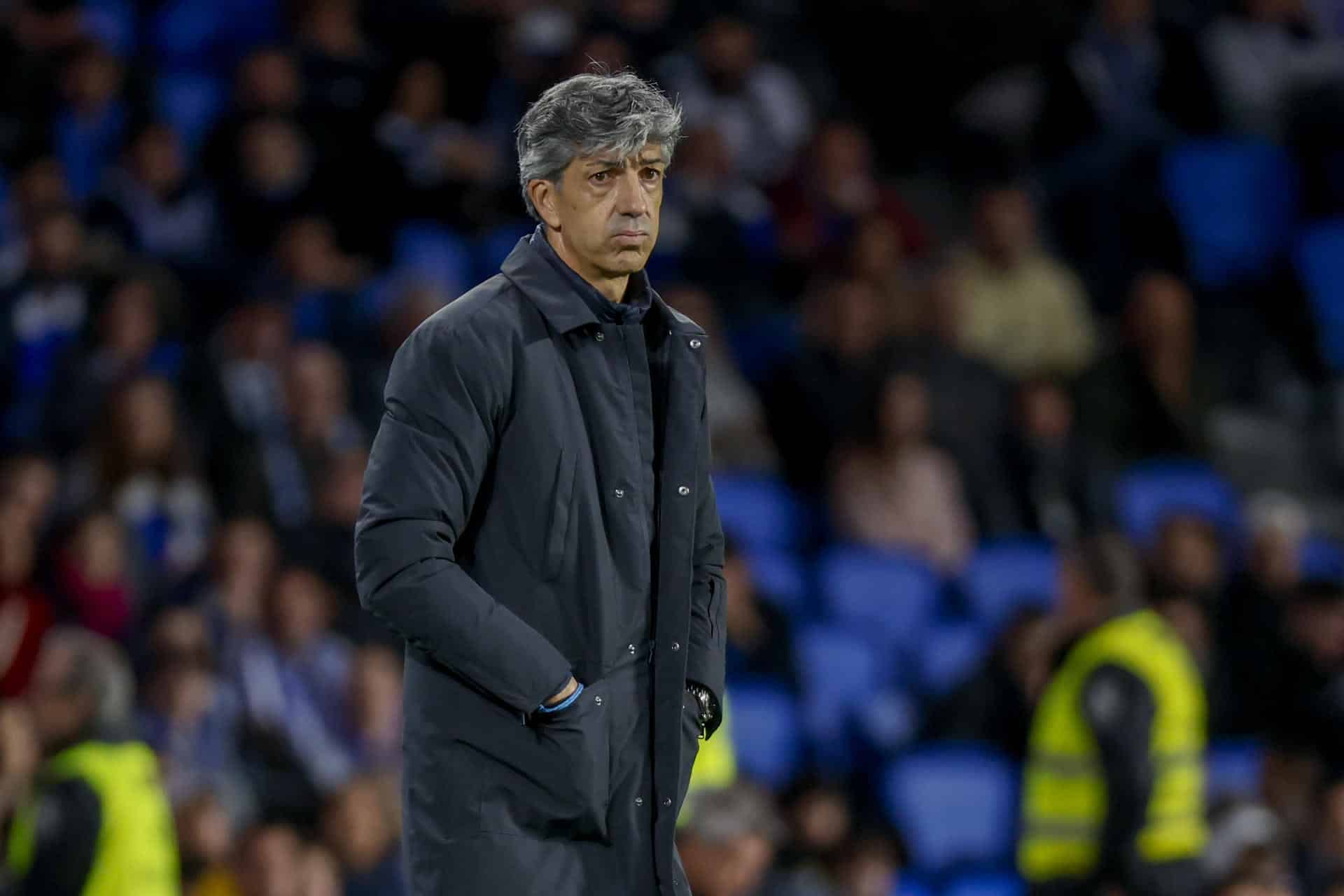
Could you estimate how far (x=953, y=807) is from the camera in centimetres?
757

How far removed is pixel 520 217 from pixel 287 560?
2234 millimetres

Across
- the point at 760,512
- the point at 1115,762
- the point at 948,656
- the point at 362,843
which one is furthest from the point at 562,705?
the point at 760,512

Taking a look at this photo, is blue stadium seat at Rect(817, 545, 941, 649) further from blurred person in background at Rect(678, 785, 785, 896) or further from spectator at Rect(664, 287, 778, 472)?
blurred person in background at Rect(678, 785, 785, 896)

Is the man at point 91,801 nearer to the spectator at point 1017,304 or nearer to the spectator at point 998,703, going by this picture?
the spectator at point 998,703

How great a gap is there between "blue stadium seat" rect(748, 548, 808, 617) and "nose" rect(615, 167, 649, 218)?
4.94 meters

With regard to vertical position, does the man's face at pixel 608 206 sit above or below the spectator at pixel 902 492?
above

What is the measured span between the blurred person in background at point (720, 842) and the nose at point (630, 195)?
3.15 m

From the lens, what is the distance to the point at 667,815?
3.08 metres

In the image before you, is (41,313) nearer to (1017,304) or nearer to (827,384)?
(827,384)

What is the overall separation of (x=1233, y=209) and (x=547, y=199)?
7.73m

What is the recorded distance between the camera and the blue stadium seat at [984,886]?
727 centimetres

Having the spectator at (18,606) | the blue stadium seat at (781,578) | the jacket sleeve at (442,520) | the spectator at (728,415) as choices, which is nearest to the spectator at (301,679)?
the spectator at (18,606)

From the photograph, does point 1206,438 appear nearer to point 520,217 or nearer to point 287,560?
point 520,217

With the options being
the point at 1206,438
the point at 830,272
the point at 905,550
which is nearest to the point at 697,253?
the point at 830,272
